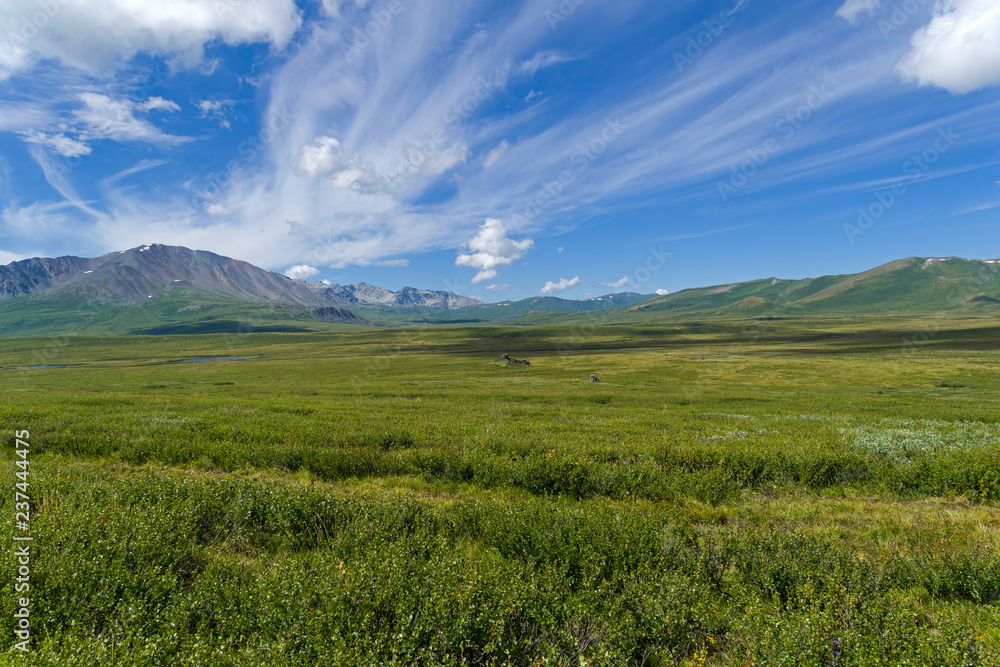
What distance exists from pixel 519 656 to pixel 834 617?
3848 mm

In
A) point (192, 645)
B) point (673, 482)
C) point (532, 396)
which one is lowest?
point (532, 396)

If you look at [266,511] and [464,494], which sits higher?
[266,511]

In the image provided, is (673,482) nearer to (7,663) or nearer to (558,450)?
(558,450)

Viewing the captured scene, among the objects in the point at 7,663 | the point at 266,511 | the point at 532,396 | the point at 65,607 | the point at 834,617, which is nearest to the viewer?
the point at 7,663

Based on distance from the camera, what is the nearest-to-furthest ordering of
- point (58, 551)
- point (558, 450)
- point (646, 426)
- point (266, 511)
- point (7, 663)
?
point (7, 663), point (58, 551), point (266, 511), point (558, 450), point (646, 426)

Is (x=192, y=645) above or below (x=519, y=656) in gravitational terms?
A: above

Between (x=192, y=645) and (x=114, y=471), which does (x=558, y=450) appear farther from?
(x=114, y=471)

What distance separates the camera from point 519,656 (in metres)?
4.58

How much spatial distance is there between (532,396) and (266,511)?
98.2 ft

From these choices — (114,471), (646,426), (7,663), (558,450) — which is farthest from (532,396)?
(7,663)

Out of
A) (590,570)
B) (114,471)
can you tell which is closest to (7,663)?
(590,570)

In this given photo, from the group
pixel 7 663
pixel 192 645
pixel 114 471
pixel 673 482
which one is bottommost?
pixel 673 482

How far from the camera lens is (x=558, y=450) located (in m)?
A: 13.1

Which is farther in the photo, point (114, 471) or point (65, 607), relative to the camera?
point (114, 471)
